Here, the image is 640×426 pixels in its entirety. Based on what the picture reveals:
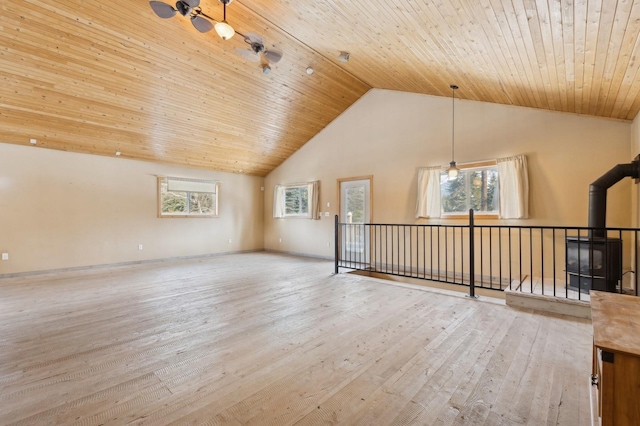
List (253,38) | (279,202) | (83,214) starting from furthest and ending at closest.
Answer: (279,202) → (83,214) → (253,38)

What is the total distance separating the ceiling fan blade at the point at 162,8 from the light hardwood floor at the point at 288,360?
11.4 feet

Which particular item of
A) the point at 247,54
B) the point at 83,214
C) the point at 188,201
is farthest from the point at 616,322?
the point at 188,201

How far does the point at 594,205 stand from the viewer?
383cm

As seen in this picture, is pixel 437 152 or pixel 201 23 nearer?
pixel 201 23

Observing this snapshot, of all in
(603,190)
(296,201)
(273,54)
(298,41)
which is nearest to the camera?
(603,190)

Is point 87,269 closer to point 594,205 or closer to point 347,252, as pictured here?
point 347,252

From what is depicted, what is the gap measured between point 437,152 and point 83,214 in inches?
308

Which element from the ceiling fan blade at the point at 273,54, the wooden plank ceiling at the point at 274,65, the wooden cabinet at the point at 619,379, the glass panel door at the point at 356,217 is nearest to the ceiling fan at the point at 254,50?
the ceiling fan blade at the point at 273,54

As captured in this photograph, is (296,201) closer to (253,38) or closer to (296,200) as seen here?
(296,200)

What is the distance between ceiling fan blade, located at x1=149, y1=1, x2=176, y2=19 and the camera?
316cm

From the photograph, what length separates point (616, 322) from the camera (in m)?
1.45

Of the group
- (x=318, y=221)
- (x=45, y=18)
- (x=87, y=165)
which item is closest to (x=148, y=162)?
(x=87, y=165)

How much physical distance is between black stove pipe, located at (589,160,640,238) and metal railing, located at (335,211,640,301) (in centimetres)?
16

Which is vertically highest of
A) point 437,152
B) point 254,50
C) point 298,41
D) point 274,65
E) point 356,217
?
point 298,41
